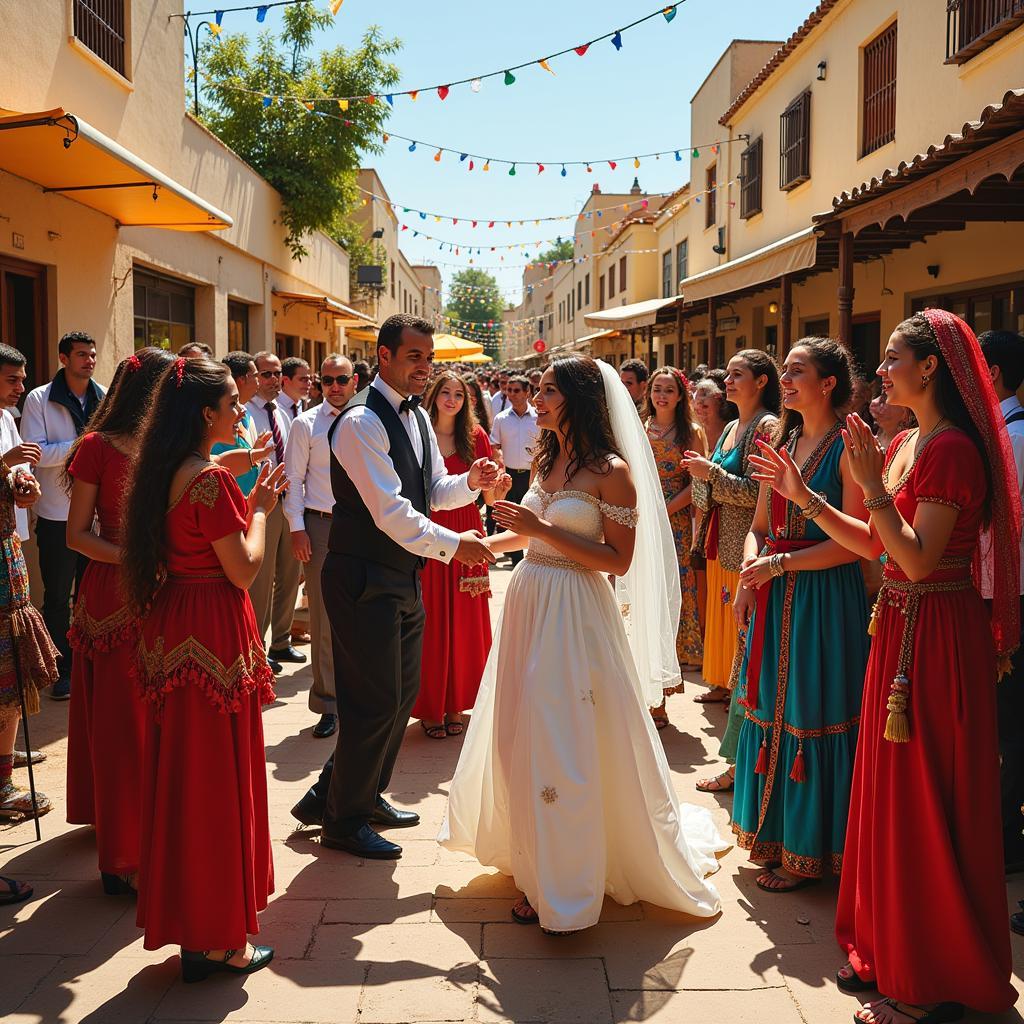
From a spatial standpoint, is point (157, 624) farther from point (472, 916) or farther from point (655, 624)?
point (655, 624)

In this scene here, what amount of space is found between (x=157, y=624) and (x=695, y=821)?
2.44 m

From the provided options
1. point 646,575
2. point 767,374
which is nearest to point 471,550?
point 646,575

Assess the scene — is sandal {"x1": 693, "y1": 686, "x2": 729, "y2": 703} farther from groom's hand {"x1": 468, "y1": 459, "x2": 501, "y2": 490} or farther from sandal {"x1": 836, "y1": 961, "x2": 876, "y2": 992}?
sandal {"x1": 836, "y1": 961, "x2": 876, "y2": 992}

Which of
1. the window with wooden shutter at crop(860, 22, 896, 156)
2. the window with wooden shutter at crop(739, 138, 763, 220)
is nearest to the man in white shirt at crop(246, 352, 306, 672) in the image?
the window with wooden shutter at crop(860, 22, 896, 156)

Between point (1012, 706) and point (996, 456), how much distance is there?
1643 millimetres

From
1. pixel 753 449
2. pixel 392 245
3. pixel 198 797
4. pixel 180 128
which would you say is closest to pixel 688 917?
pixel 198 797

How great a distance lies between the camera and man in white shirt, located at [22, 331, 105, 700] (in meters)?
6.33

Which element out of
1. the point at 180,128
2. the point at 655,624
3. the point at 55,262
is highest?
the point at 180,128

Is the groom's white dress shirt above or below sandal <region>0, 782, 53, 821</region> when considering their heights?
above

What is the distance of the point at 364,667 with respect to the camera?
4.13 m

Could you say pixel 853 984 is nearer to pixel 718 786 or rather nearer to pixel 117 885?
pixel 718 786

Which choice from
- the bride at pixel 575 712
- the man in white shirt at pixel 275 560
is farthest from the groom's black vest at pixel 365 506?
the man in white shirt at pixel 275 560

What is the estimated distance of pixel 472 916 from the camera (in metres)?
3.73

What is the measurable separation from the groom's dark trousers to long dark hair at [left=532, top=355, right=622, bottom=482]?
962mm
